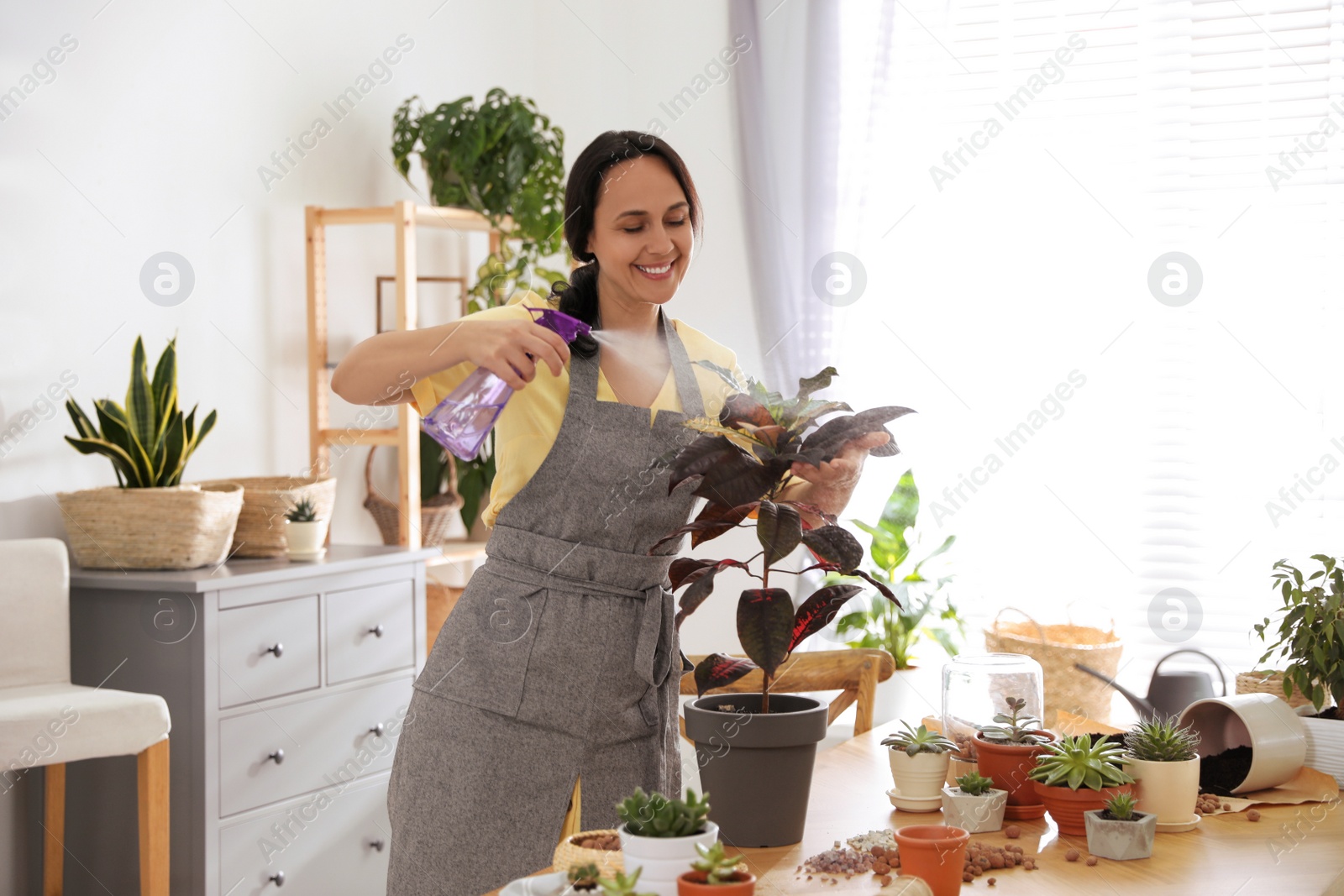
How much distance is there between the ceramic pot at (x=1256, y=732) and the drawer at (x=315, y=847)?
82.0 inches

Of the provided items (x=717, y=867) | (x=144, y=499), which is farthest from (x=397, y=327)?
(x=717, y=867)

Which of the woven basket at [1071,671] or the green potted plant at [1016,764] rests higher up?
the green potted plant at [1016,764]

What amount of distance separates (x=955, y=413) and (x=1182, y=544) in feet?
2.51

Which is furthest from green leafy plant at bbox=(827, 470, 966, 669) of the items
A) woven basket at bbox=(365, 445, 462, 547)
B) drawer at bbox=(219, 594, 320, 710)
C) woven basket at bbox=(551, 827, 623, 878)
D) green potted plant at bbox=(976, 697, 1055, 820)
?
woven basket at bbox=(551, 827, 623, 878)

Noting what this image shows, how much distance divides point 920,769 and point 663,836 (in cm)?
56

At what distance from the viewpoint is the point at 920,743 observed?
→ 1441mm

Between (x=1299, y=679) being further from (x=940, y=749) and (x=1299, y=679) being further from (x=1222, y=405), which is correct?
(x=1222, y=405)

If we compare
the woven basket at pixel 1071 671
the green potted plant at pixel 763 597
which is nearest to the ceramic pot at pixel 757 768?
the green potted plant at pixel 763 597

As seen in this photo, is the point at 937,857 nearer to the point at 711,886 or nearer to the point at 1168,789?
the point at 711,886

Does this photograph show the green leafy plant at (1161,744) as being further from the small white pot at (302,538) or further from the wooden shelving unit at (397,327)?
the wooden shelving unit at (397,327)

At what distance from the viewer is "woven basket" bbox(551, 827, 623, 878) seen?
1.01m

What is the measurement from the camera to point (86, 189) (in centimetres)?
288

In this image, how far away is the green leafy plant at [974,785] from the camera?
1.37m

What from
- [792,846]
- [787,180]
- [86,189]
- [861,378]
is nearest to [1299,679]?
[792,846]
